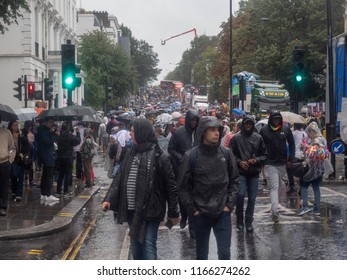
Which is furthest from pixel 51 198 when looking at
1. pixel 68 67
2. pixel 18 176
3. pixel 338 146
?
pixel 338 146

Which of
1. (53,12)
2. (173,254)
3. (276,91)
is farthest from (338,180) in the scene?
(53,12)

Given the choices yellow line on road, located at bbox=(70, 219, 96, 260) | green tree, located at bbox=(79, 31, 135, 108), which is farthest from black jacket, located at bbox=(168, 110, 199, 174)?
green tree, located at bbox=(79, 31, 135, 108)

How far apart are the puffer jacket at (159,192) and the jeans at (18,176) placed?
8.54m

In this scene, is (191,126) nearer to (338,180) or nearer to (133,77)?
(338,180)

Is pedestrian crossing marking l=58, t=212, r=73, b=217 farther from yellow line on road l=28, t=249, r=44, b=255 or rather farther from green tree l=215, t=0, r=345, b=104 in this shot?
green tree l=215, t=0, r=345, b=104

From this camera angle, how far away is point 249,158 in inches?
419

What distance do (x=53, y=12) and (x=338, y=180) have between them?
110 feet

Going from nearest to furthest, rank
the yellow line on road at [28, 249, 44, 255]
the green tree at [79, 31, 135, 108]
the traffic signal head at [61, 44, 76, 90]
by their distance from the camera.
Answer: the yellow line on road at [28, 249, 44, 255]
the traffic signal head at [61, 44, 76, 90]
the green tree at [79, 31, 135, 108]

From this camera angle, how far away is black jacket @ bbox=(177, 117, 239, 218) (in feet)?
22.9

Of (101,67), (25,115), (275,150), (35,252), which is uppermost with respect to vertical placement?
(101,67)

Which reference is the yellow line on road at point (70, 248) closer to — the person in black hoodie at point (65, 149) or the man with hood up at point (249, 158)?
the man with hood up at point (249, 158)

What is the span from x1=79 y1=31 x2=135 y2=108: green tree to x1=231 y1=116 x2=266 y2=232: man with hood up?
48.3m

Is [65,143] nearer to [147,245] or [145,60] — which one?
[147,245]

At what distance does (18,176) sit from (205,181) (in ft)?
29.3
